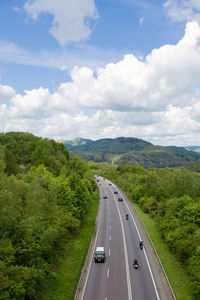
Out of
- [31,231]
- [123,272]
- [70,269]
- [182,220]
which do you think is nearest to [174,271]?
[123,272]

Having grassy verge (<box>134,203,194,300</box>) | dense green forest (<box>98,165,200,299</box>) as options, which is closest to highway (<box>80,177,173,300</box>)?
grassy verge (<box>134,203,194,300</box>)

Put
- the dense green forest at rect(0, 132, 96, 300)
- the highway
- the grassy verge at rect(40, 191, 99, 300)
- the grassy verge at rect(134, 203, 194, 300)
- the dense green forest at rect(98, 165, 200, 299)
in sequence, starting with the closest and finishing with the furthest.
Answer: the dense green forest at rect(0, 132, 96, 300) < the highway < the grassy verge at rect(40, 191, 99, 300) < the grassy verge at rect(134, 203, 194, 300) < the dense green forest at rect(98, 165, 200, 299)

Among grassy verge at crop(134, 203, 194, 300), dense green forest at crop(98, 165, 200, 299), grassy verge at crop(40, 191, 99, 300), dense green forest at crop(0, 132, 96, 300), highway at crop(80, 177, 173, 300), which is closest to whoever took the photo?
dense green forest at crop(0, 132, 96, 300)

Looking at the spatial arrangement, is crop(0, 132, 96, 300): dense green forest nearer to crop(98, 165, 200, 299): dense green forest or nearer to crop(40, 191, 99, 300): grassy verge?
crop(40, 191, 99, 300): grassy verge

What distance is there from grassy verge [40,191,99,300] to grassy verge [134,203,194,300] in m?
12.1

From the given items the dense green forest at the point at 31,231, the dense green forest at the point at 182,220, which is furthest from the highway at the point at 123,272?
the dense green forest at the point at 31,231

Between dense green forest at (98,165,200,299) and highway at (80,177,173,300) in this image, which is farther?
dense green forest at (98,165,200,299)

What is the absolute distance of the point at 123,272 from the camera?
28844 mm

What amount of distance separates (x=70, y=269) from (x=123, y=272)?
289 inches

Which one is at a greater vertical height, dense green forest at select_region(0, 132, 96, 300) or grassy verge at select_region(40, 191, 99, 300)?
dense green forest at select_region(0, 132, 96, 300)

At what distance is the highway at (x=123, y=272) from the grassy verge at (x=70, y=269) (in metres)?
1.60

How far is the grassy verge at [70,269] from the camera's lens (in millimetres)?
24500

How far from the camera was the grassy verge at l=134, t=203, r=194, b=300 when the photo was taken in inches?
991

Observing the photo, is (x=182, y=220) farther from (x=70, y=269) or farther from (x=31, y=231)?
(x=31, y=231)
